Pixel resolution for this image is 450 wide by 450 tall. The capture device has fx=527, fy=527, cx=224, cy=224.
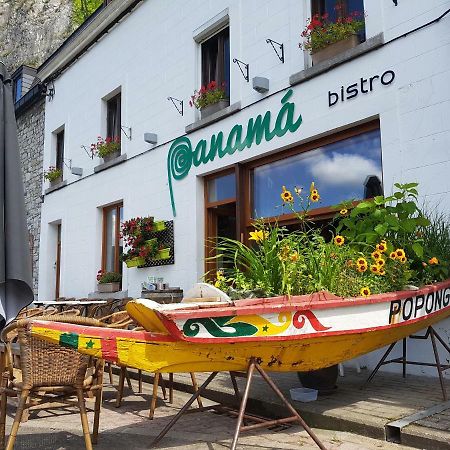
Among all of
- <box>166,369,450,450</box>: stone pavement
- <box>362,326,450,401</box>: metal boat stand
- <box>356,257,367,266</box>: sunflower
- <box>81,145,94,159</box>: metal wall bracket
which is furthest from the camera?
<box>81,145,94,159</box>: metal wall bracket

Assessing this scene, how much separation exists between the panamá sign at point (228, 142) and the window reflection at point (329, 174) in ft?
1.36

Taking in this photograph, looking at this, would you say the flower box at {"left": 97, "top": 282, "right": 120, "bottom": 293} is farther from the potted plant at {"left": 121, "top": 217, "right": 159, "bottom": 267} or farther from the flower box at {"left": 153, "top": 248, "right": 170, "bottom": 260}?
the flower box at {"left": 153, "top": 248, "right": 170, "bottom": 260}

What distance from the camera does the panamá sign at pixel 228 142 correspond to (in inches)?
273

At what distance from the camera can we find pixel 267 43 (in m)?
7.35

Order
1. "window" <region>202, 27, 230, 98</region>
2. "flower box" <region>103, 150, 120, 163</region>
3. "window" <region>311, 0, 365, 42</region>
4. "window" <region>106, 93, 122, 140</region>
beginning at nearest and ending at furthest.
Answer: "window" <region>311, 0, 365, 42</region> < "window" <region>202, 27, 230, 98</region> < "flower box" <region>103, 150, 120, 163</region> < "window" <region>106, 93, 122, 140</region>

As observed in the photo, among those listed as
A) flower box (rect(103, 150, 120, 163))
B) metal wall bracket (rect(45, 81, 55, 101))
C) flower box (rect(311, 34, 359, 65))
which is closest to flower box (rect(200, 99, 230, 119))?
flower box (rect(311, 34, 359, 65))

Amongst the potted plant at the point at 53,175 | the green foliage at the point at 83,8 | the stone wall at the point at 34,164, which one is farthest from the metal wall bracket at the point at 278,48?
the green foliage at the point at 83,8

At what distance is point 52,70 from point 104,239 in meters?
5.12

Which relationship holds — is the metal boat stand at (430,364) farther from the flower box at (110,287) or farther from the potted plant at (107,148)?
the potted plant at (107,148)

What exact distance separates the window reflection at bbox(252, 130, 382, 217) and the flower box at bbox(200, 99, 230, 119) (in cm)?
Result: 120

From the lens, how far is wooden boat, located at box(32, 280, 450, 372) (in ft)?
9.48

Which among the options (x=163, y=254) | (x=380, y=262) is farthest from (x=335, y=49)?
(x=163, y=254)

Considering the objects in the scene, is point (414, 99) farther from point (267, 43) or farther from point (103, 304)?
point (103, 304)

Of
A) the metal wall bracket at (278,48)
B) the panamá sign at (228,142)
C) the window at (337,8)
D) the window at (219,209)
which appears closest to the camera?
the window at (337,8)
